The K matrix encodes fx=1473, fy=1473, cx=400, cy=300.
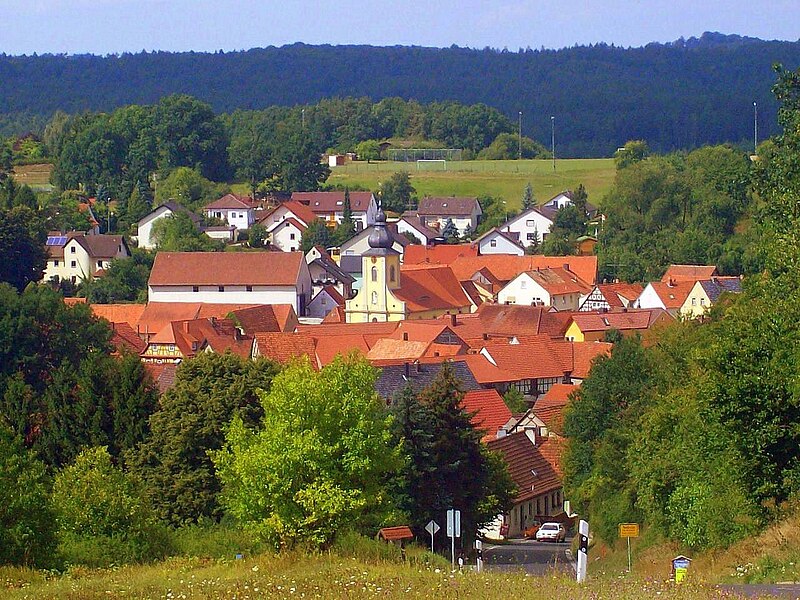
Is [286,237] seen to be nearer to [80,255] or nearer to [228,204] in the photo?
[228,204]

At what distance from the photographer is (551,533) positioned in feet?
93.6

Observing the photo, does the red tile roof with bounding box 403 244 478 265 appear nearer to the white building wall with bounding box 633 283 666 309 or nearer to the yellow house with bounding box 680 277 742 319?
the white building wall with bounding box 633 283 666 309

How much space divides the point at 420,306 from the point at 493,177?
50066mm

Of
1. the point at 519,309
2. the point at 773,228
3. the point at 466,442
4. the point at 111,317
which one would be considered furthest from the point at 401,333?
the point at 773,228

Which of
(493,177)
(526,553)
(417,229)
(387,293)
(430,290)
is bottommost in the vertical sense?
(526,553)

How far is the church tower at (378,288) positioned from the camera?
2520 inches

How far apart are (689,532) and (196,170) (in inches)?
3624

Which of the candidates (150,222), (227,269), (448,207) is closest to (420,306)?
(227,269)

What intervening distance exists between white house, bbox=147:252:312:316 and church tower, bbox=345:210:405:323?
3409 mm

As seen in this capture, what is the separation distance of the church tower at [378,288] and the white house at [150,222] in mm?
22602

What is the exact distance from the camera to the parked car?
28484 millimetres

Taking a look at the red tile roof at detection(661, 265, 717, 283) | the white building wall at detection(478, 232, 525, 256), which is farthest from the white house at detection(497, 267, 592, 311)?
the white building wall at detection(478, 232, 525, 256)

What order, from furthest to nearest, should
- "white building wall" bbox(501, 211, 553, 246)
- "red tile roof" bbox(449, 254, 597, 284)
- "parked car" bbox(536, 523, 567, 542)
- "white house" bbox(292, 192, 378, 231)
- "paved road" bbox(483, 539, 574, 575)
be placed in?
"white house" bbox(292, 192, 378, 231) → "white building wall" bbox(501, 211, 553, 246) → "red tile roof" bbox(449, 254, 597, 284) → "parked car" bbox(536, 523, 567, 542) → "paved road" bbox(483, 539, 574, 575)

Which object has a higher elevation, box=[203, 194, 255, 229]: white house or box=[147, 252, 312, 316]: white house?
box=[203, 194, 255, 229]: white house
